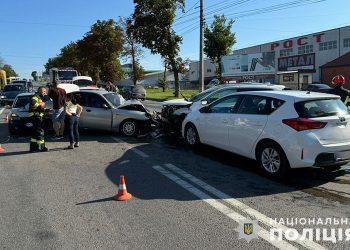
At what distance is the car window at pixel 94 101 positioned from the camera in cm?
1295

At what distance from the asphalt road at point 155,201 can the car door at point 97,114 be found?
120 inches

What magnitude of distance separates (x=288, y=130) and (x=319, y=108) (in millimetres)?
703

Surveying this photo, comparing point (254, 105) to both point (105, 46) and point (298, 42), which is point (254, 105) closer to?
point (105, 46)

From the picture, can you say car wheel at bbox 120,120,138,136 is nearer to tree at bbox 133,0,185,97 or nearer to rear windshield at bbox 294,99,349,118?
rear windshield at bbox 294,99,349,118

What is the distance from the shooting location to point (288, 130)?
23.4 feet

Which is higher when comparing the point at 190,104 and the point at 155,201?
the point at 190,104

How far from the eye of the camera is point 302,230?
5.00 metres

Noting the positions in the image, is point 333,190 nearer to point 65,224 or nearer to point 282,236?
point 282,236

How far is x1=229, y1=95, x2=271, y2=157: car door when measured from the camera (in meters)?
7.78

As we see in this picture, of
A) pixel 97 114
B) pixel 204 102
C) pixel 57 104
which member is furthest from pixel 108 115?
pixel 204 102

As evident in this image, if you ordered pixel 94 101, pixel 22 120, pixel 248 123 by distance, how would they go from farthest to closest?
pixel 22 120 < pixel 94 101 < pixel 248 123

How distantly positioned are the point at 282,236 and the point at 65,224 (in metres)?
2.68

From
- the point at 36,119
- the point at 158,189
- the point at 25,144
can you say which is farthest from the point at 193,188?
the point at 25,144

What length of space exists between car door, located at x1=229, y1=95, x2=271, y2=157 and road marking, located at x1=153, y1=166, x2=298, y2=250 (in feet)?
5.09
